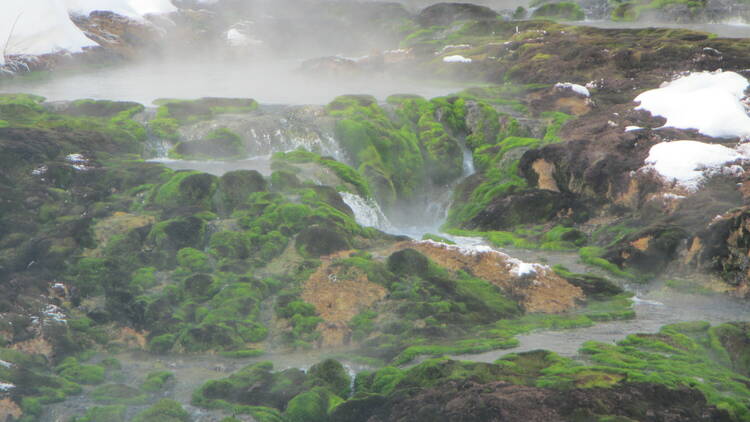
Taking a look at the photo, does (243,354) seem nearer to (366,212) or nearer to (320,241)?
(320,241)

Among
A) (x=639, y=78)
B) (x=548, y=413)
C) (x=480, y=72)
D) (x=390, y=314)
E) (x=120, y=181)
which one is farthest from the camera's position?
(x=480, y=72)

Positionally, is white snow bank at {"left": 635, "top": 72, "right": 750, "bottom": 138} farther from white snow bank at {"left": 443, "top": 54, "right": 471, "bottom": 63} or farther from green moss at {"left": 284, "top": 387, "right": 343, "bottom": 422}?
green moss at {"left": 284, "top": 387, "right": 343, "bottom": 422}

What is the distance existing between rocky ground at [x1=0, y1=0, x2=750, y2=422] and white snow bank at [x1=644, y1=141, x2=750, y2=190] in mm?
356

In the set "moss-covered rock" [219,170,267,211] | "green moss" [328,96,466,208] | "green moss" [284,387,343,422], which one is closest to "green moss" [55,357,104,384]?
"green moss" [284,387,343,422]

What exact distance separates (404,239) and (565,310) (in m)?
5.36

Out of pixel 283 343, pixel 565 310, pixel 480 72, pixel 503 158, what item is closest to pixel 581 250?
pixel 565 310

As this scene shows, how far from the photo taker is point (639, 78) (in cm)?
3108

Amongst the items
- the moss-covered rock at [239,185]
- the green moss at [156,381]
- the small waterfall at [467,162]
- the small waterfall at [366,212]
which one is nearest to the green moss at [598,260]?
the small waterfall at [366,212]

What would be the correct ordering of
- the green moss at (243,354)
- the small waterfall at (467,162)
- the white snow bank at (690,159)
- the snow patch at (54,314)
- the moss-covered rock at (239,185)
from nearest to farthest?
the green moss at (243,354), the snow patch at (54,314), the white snow bank at (690,159), the moss-covered rock at (239,185), the small waterfall at (467,162)

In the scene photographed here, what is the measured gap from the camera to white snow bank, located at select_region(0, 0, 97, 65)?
3600 cm

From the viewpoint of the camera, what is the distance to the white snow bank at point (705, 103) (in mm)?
24000

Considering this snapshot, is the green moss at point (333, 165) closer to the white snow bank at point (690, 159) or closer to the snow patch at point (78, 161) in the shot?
the snow patch at point (78, 161)

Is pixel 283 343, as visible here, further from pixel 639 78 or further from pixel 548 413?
pixel 639 78

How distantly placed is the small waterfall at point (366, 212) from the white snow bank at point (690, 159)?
808 centimetres
